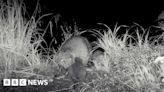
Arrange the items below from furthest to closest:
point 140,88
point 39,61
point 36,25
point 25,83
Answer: point 36,25, point 39,61, point 25,83, point 140,88

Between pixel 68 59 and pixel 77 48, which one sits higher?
pixel 77 48

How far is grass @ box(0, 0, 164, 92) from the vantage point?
344 cm

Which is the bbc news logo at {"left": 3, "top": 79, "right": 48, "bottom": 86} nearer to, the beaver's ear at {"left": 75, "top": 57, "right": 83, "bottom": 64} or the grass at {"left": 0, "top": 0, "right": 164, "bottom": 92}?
the grass at {"left": 0, "top": 0, "right": 164, "bottom": 92}

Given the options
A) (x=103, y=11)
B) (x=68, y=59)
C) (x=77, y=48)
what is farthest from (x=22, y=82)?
(x=103, y=11)

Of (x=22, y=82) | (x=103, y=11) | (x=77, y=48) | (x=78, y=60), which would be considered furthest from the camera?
(x=103, y=11)

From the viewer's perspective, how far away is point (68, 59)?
13.3ft

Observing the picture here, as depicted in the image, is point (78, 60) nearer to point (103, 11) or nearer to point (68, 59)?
point (68, 59)

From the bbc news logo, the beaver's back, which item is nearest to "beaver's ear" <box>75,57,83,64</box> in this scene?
the beaver's back

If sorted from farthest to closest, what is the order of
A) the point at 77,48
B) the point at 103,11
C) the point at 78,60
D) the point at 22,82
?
the point at 103,11
the point at 77,48
the point at 78,60
the point at 22,82

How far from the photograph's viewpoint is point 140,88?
10.7 ft

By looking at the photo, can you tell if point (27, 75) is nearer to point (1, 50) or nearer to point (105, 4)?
point (1, 50)

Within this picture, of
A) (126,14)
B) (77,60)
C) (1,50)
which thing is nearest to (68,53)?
(77,60)

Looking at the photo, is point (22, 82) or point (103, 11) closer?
point (22, 82)

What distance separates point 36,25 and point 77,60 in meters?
0.89
